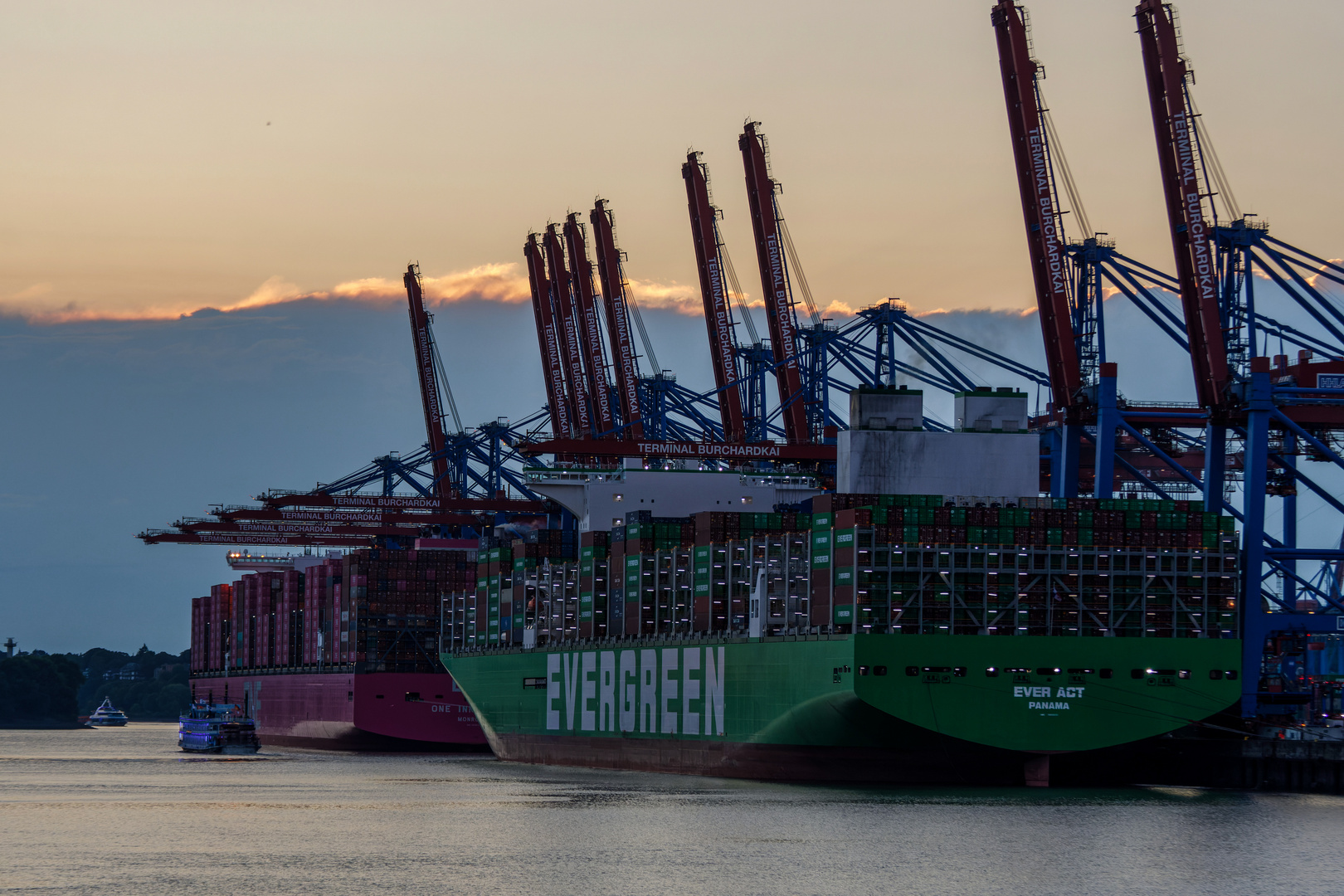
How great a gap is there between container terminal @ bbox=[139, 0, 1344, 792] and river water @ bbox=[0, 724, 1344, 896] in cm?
236

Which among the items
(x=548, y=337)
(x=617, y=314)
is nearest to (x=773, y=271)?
(x=617, y=314)

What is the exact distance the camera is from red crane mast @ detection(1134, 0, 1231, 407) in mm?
62438

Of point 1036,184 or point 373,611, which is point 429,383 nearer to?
point 373,611

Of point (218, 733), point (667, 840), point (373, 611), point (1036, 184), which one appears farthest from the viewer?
point (218, 733)

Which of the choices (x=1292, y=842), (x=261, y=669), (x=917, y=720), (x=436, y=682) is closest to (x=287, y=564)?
(x=261, y=669)

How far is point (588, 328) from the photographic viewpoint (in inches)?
4336

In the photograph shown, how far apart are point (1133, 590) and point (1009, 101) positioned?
21.8 metres

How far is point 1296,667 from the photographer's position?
61438 mm

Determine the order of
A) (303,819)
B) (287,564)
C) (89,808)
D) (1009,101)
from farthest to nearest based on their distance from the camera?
(287,564)
(1009,101)
(89,808)
(303,819)

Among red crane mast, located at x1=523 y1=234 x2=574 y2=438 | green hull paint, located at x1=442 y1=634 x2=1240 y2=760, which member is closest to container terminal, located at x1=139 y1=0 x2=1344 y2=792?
green hull paint, located at x1=442 y1=634 x2=1240 y2=760

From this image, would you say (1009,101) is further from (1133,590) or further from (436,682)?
(436,682)

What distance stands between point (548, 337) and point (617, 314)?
621 inches

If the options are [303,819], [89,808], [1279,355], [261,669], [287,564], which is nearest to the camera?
[303,819]

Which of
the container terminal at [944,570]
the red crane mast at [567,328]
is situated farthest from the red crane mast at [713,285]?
the red crane mast at [567,328]
